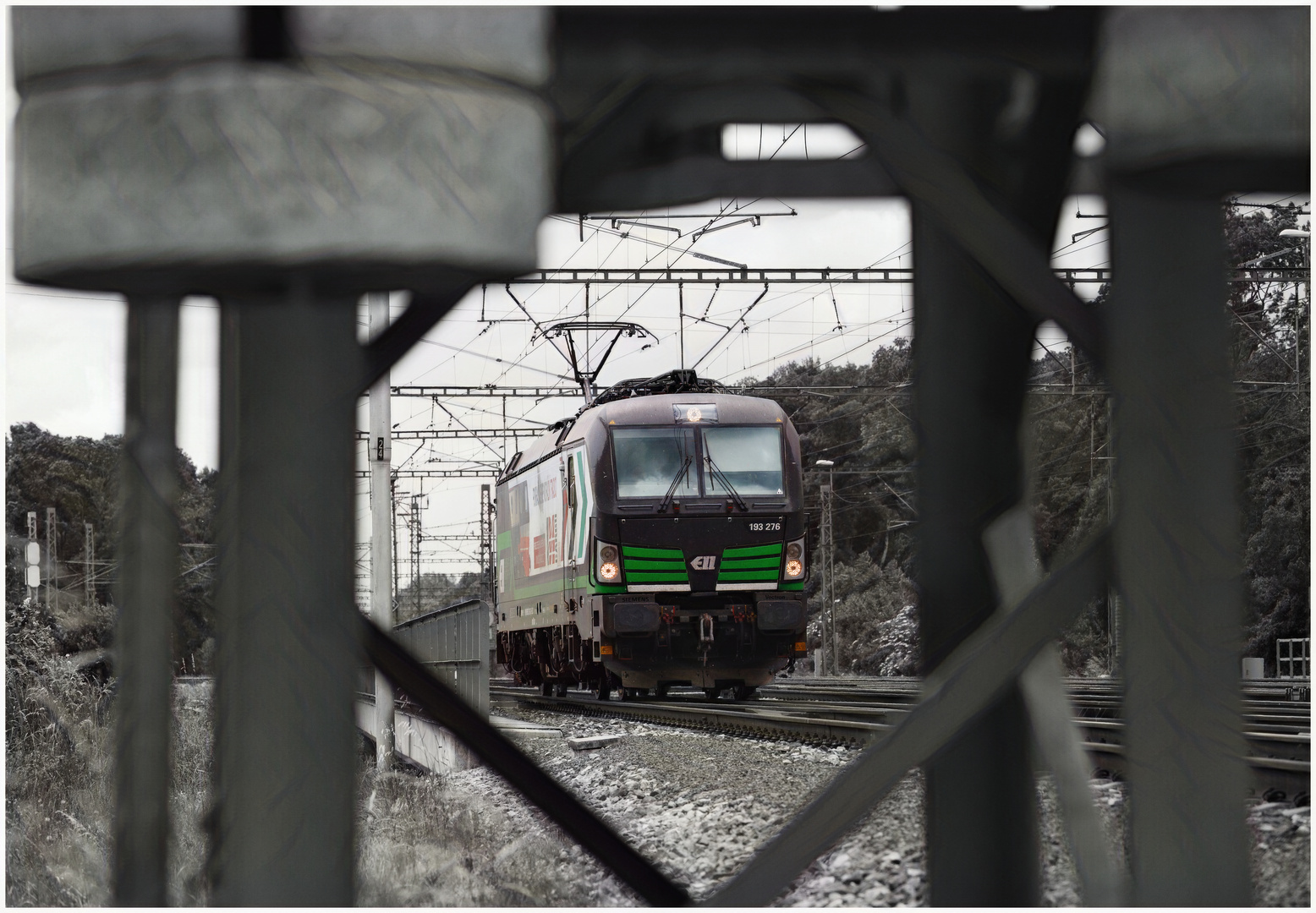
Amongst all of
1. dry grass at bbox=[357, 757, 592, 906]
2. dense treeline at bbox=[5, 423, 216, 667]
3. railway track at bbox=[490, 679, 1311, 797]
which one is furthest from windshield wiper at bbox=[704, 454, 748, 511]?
dense treeline at bbox=[5, 423, 216, 667]

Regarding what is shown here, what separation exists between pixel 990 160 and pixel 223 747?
1.76 meters

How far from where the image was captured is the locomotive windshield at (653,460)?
17.4 meters

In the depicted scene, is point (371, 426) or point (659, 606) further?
point (659, 606)

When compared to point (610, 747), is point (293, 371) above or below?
above

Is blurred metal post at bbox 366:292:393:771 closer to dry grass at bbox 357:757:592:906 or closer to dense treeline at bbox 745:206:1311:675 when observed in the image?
dry grass at bbox 357:757:592:906

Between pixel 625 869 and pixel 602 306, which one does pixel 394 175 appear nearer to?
pixel 625 869

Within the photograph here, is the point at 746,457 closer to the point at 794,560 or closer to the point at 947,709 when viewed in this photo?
the point at 794,560

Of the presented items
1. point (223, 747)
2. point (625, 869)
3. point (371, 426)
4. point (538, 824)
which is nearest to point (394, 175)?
point (223, 747)

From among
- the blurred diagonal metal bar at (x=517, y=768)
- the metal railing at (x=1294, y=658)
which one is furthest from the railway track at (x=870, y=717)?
the metal railing at (x=1294, y=658)

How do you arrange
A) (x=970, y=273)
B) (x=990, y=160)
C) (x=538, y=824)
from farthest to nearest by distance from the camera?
(x=538, y=824) < (x=970, y=273) < (x=990, y=160)

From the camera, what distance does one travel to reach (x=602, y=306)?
27.1 m

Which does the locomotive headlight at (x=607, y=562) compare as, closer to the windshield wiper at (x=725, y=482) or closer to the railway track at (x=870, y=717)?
the windshield wiper at (x=725, y=482)

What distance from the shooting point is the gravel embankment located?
20.1 ft

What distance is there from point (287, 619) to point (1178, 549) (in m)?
1.36
